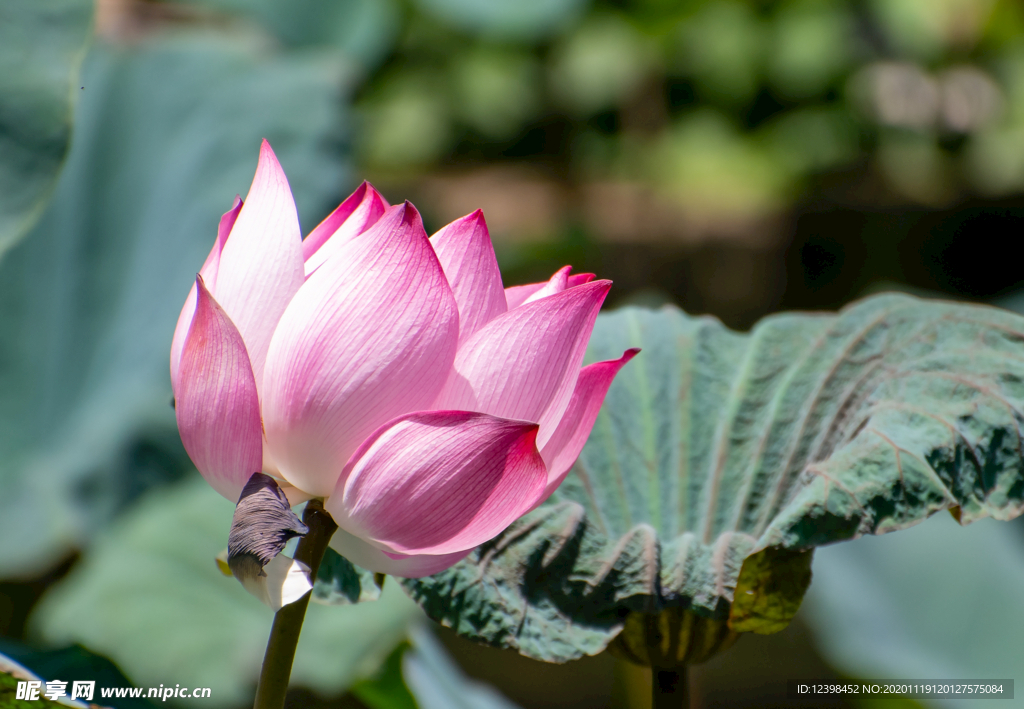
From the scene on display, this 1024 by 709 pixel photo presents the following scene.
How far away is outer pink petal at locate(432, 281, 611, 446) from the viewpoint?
20 cm

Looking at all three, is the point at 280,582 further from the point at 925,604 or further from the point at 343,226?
the point at 925,604

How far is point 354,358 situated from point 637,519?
8.0 inches

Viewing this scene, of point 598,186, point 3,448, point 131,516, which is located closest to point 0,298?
point 3,448

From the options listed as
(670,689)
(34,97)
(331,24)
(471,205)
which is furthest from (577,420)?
(471,205)

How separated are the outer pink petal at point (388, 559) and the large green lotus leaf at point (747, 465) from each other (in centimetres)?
7

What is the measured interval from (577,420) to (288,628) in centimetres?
9

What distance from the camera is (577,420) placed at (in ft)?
0.74

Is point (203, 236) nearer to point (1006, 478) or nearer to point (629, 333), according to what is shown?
point (629, 333)

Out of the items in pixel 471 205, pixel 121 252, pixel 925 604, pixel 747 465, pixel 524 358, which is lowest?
pixel 471 205

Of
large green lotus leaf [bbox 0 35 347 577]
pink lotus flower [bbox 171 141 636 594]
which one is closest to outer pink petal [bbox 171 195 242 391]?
pink lotus flower [bbox 171 141 636 594]

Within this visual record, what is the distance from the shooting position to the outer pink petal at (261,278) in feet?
0.70

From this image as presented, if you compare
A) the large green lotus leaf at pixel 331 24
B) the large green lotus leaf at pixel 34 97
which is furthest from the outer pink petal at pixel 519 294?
the large green lotus leaf at pixel 331 24

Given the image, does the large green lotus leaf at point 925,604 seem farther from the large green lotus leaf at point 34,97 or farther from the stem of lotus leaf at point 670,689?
the large green lotus leaf at point 34,97

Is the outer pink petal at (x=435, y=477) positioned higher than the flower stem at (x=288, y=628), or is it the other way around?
the outer pink petal at (x=435, y=477)
